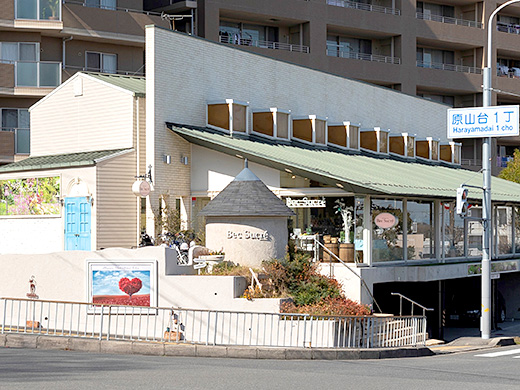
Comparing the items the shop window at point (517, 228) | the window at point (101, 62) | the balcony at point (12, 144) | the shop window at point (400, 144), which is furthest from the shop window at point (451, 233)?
the balcony at point (12, 144)

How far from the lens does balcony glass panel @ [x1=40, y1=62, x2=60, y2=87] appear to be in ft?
131

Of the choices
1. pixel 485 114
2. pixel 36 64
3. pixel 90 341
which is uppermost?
pixel 36 64

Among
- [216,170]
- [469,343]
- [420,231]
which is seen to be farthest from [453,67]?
[469,343]

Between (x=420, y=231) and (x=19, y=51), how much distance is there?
20669mm

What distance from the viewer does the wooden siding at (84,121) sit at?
29297mm

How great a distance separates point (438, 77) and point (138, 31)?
23.8 meters

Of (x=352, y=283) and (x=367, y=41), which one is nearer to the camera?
(x=352, y=283)

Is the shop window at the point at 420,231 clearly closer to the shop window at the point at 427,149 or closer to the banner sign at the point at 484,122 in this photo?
the banner sign at the point at 484,122

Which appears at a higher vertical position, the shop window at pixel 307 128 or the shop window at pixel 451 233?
the shop window at pixel 307 128

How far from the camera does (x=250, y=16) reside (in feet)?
165

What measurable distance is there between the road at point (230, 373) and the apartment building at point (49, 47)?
21557mm

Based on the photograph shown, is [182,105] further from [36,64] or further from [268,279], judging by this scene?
[36,64]

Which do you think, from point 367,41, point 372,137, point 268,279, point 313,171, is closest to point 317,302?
point 268,279

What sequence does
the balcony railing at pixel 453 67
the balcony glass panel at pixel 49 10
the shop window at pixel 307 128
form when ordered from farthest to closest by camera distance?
the balcony railing at pixel 453 67 < the balcony glass panel at pixel 49 10 < the shop window at pixel 307 128
